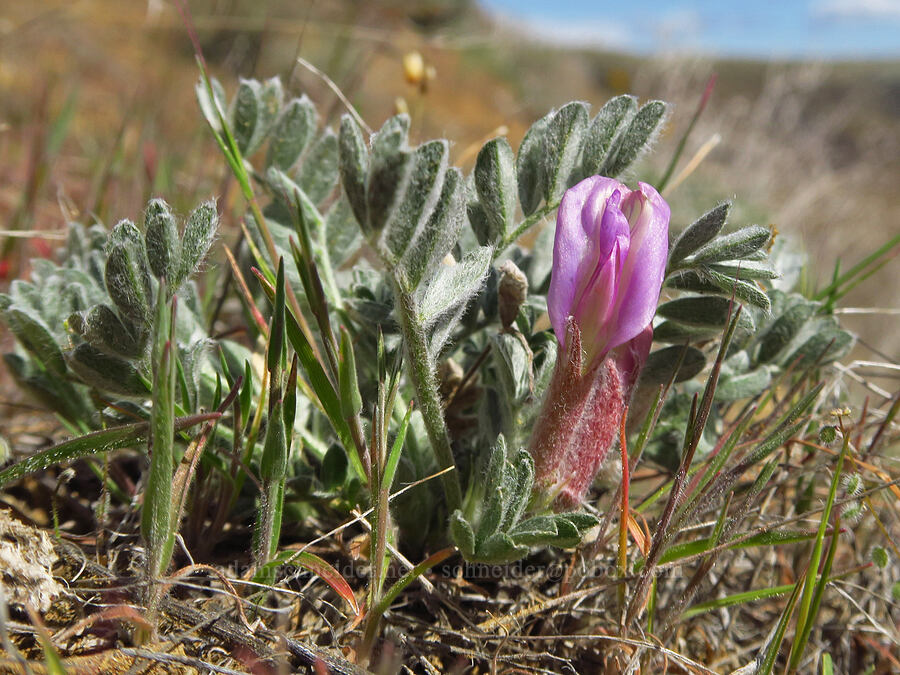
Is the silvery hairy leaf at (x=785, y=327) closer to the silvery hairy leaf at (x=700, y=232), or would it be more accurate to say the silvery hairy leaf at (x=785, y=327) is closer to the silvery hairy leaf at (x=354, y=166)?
the silvery hairy leaf at (x=700, y=232)

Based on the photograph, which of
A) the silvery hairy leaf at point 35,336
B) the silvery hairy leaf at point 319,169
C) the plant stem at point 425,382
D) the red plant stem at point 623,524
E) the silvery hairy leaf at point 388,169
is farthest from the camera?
the silvery hairy leaf at point 319,169

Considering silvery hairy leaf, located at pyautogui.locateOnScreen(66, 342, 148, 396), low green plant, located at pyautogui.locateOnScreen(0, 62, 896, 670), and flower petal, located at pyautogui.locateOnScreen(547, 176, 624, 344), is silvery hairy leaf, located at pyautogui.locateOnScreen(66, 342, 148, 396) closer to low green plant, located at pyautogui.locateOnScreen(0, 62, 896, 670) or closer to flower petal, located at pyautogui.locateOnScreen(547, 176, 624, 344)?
low green plant, located at pyautogui.locateOnScreen(0, 62, 896, 670)

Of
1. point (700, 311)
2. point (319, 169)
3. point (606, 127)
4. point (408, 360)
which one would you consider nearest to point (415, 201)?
point (408, 360)

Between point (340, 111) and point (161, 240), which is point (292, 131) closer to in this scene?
point (161, 240)

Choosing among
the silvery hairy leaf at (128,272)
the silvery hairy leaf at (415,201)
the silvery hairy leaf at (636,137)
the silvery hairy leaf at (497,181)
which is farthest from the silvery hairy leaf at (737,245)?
the silvery hairy leaf at (128,272)

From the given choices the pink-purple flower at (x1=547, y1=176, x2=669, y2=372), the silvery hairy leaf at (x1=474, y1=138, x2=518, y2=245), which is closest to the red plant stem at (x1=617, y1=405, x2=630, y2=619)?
the pink-purple flower at (x1=547, y1=176, x2=669, y2=372)

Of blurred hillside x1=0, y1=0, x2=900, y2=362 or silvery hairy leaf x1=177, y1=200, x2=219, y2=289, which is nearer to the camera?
silvery hairy leaf x1=177, y1=200, x2=219, y2=289
